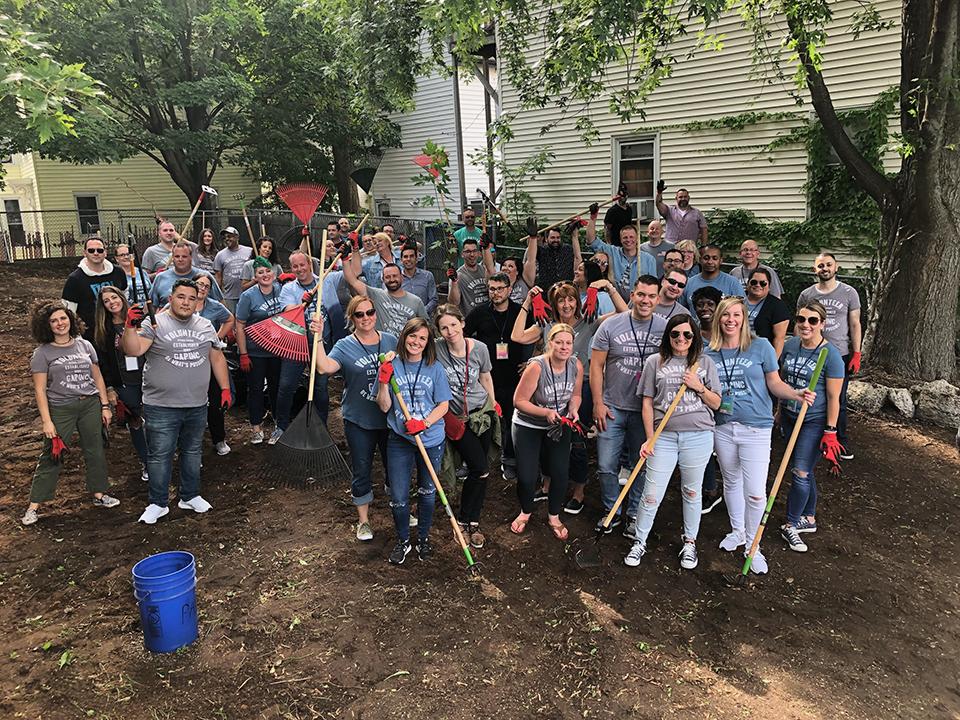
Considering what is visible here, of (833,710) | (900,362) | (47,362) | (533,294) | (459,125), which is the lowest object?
(833,710)

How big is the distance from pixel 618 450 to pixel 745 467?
94 cm

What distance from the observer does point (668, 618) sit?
434 centimetres

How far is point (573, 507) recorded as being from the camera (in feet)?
18.5

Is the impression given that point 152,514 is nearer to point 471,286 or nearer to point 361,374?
point 361,374

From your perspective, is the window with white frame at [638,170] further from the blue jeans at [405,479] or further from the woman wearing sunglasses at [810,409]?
the blue jeans at [405,479]

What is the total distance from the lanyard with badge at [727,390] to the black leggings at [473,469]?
1.66 m

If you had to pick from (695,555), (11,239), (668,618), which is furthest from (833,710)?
(11,239)

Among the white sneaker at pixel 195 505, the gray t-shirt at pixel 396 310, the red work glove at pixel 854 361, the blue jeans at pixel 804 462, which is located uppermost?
the gray t-shirt at pixel 396 310

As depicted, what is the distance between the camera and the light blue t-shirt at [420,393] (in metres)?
4.62

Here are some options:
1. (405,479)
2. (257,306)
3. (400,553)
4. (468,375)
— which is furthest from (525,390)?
(257,306)

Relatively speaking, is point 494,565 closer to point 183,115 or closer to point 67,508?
point 67,508

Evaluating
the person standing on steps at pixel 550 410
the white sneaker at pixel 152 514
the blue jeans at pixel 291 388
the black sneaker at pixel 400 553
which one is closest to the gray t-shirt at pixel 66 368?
the white sneaker at pixel 152 514

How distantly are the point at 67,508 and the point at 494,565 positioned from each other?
12.0ft

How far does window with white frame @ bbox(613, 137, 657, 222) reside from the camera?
13.2 metres
